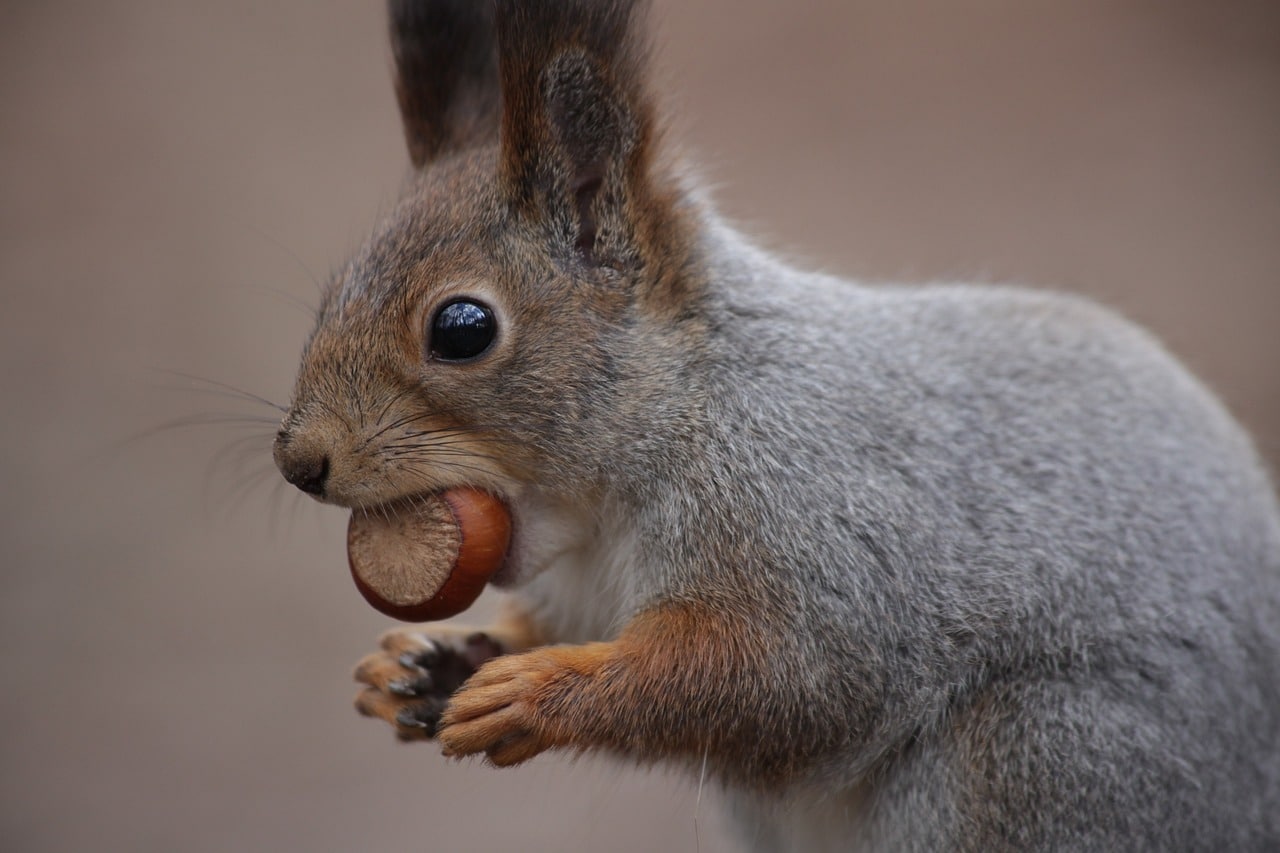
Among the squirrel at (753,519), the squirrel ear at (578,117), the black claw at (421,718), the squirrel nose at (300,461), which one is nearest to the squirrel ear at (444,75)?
the squirrel at (753,519)

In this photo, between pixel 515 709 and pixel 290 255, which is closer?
pixel 515 709

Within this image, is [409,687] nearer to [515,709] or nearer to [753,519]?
[515,709]

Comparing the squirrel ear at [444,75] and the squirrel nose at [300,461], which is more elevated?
the squirrel ear at [444,75]

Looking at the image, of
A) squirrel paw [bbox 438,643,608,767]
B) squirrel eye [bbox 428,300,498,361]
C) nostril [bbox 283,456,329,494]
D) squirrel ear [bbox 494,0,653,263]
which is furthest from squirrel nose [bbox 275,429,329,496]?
squirrel ear [bbox 494,0,653,263]

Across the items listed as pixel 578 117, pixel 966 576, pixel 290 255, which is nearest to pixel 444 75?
pixel 578 117

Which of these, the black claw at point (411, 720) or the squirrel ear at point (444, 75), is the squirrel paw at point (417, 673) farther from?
the squirrel ear at point (444, 75)

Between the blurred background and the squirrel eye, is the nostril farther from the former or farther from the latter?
the blurred background

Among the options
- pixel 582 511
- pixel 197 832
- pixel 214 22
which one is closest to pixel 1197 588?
pixel 582 511
